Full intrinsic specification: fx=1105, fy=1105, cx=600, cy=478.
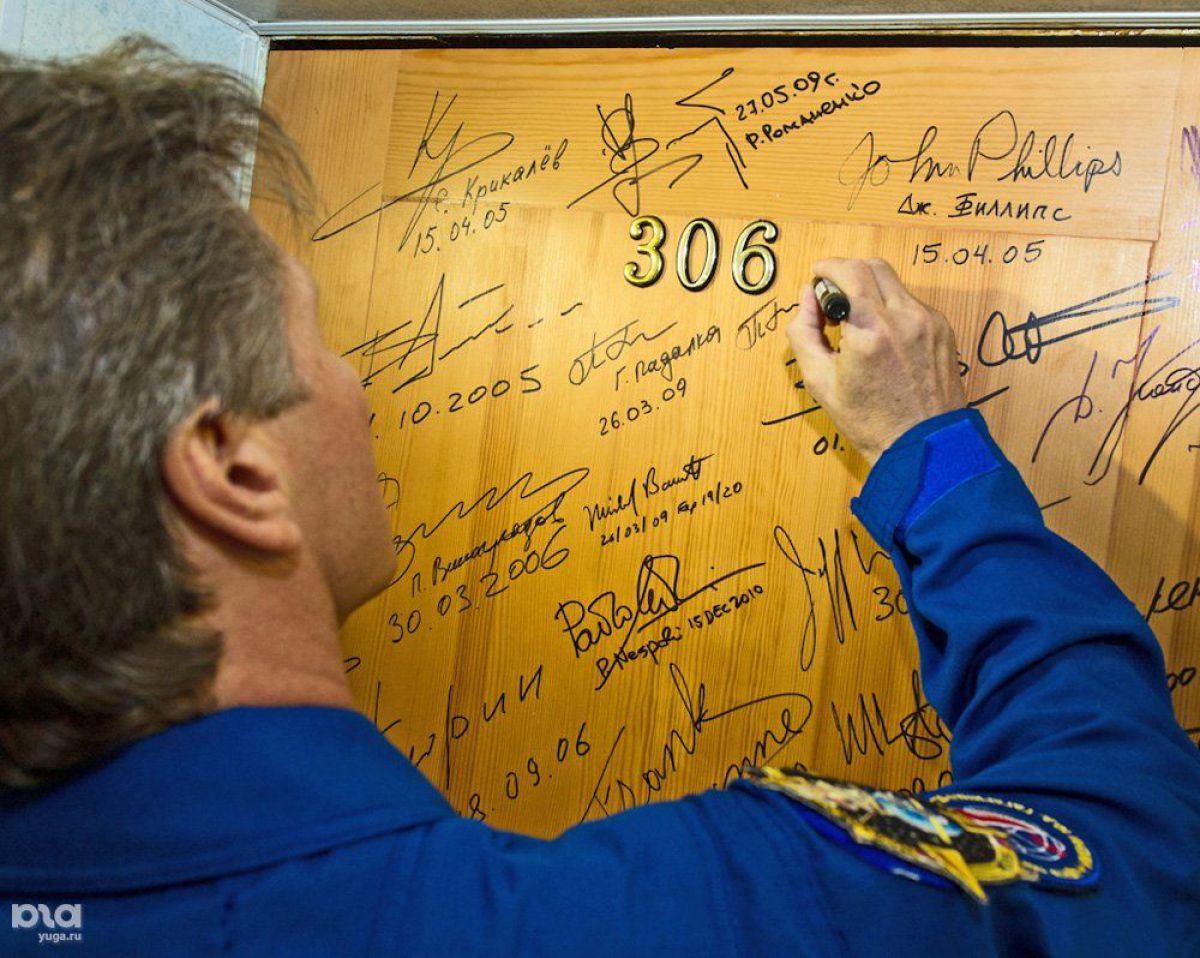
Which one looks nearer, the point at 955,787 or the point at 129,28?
the point at 955,787

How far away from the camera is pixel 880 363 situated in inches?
35.0

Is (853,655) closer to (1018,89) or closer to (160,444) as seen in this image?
(1018,89)

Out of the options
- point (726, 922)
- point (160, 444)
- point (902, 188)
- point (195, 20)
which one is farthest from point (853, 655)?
point (195, 20)

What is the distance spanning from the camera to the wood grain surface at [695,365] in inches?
36.4

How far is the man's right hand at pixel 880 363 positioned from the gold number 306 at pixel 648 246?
0.58ft

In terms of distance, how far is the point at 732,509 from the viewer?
1.04 metres

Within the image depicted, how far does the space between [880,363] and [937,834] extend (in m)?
0.44

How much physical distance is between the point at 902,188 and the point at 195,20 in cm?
77

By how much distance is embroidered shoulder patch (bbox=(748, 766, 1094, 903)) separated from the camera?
1.70ft
